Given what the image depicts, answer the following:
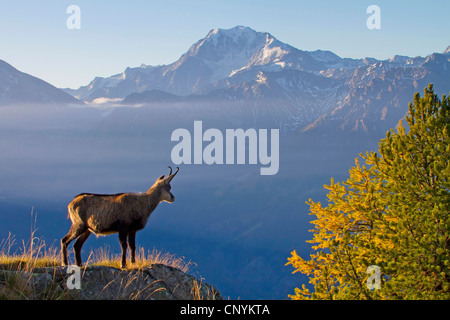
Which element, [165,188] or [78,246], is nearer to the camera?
[78,246]

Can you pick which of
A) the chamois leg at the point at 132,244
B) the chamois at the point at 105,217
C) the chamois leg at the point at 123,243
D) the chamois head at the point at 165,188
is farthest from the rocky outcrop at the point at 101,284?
the chamois head at the point at 165,188

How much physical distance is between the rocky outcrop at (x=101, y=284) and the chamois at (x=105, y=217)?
0.83 metres

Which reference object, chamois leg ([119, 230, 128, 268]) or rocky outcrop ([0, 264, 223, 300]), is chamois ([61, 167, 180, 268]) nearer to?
chamois leg ([119, 230, 128, 268])

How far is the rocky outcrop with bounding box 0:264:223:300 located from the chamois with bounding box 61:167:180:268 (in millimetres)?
830

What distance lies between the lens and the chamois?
13.1m

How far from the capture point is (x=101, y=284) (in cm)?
1161

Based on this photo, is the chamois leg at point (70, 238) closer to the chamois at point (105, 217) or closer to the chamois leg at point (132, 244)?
the chamois at point (105, 217)

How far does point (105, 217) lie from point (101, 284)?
7.19 ft

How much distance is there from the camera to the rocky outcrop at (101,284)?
10.3 meters

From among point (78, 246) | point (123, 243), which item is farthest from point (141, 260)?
point (78, 246)

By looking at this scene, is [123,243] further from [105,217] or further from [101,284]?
[101,284]
